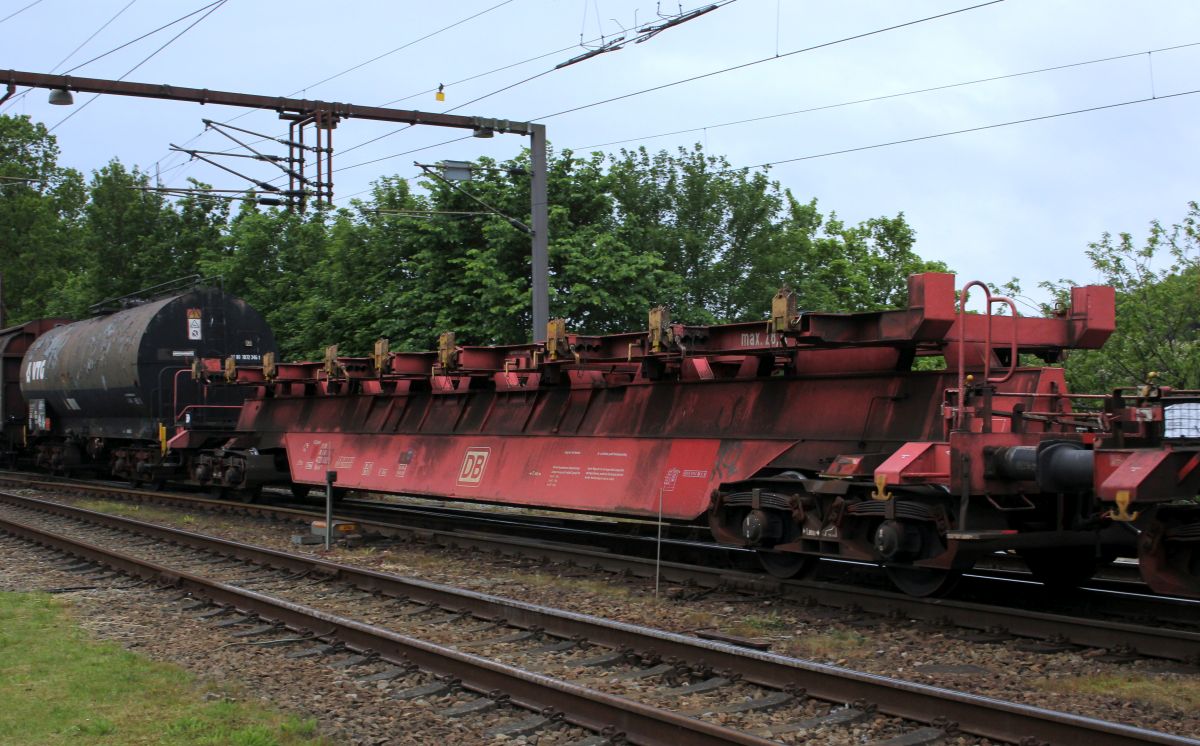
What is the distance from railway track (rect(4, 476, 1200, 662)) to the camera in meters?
7.46

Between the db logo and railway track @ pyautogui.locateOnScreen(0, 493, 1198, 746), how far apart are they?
320 centimetres

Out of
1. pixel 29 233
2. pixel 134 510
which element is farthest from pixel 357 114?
pixel 29 233

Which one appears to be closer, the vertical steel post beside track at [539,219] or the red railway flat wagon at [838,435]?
the red railway flat wagon at [838,435]

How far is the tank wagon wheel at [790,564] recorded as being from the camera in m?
9.97

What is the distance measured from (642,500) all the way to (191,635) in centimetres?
478

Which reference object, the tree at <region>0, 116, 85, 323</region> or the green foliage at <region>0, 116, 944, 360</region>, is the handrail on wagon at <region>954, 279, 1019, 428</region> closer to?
the green foliage at <region>0, 116, 944, 360</region>

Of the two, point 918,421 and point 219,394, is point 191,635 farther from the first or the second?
point 219,394

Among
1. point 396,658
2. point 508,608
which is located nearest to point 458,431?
point 508,608

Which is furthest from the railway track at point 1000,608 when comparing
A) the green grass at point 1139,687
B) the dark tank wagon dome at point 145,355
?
the dark tank wagon dome at point 145,355

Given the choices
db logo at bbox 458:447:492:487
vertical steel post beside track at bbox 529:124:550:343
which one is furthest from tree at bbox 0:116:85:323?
db logo at bbox 458:447:492:487

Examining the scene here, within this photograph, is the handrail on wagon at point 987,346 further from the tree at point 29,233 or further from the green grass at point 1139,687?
the tree at point 29,233

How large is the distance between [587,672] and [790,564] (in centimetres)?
334

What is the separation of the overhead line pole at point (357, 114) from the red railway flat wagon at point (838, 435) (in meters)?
4.80

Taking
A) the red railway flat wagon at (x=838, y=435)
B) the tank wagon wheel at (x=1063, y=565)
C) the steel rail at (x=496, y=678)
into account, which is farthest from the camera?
the tank wagon wheel at (x=1063, y=565)
